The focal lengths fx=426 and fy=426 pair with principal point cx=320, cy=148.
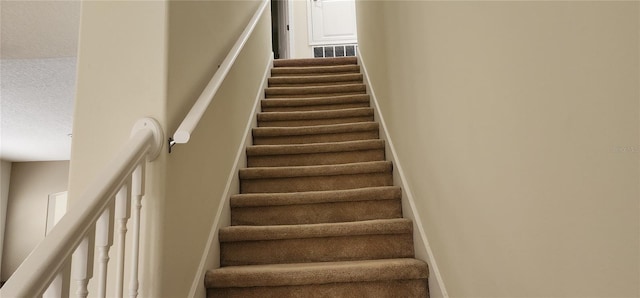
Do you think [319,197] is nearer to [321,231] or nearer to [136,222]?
[321,231]

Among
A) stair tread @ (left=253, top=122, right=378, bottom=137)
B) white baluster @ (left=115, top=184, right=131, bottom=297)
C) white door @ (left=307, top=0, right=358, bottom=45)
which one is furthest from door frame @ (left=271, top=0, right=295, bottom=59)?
white baluster @ (left=115, top=184, right=131, bottom=297)

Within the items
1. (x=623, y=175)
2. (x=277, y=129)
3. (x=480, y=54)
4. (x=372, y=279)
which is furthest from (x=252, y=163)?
(x=623, y=175)

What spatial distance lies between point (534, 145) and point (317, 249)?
1.32 meters

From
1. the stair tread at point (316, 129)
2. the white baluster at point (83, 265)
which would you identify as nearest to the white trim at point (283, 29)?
the stair tread at point (316, 129)

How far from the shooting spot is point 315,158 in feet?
9.18

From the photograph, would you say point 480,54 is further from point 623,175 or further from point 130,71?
point 130,71

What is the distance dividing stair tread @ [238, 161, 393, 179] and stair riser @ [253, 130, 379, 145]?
0.47 meters

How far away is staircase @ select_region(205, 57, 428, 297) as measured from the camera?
1729mm

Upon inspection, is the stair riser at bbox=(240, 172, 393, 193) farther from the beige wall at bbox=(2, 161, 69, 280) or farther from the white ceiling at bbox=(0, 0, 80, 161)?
the beige wall at bbox=(2, 161, 69, 280)

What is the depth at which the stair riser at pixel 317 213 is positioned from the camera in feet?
7.38

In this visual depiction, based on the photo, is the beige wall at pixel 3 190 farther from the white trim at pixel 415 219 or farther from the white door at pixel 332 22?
the white trim at pixel 415 219

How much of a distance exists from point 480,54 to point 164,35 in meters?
0.98

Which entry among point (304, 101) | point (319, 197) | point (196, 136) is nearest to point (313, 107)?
point (304, 101)

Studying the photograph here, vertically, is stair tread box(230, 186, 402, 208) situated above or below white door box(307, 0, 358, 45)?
below
